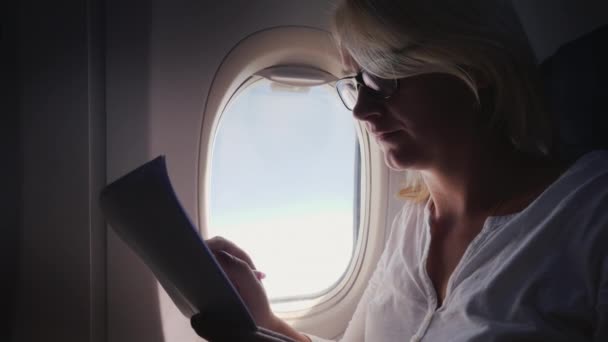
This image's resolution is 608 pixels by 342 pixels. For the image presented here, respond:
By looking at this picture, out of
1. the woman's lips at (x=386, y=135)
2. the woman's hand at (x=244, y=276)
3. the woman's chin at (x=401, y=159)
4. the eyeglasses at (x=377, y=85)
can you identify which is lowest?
the woman's hand at (x=244, y=276)

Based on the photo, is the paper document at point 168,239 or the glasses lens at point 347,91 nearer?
the paper document at point 168,239

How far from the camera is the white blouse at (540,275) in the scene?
715mm

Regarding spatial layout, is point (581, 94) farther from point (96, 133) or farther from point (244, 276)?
point (96, 133)

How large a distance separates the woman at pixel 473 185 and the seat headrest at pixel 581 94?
0.26 feet

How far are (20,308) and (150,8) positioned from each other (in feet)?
2.34

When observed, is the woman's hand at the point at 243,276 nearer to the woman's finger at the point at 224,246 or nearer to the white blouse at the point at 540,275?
the woman's finger at the point at 224,246

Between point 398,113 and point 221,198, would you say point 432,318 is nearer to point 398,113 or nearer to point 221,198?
point 398,113

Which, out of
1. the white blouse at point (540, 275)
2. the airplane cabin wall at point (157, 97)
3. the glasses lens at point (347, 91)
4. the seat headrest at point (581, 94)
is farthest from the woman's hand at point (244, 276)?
the seat headrest at point (581, 94)

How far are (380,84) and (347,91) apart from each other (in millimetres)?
215

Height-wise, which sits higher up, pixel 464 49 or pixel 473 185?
pixel 464 49

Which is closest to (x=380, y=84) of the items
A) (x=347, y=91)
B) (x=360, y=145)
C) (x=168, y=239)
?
(x=347, y=91)

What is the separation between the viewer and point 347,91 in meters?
1.13

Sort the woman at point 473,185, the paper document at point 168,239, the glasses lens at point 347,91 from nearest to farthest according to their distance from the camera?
the paper document at point 168,239
the woman at point 473,185
the glasses lens at point 347,91

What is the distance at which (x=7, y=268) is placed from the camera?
2.99ft
